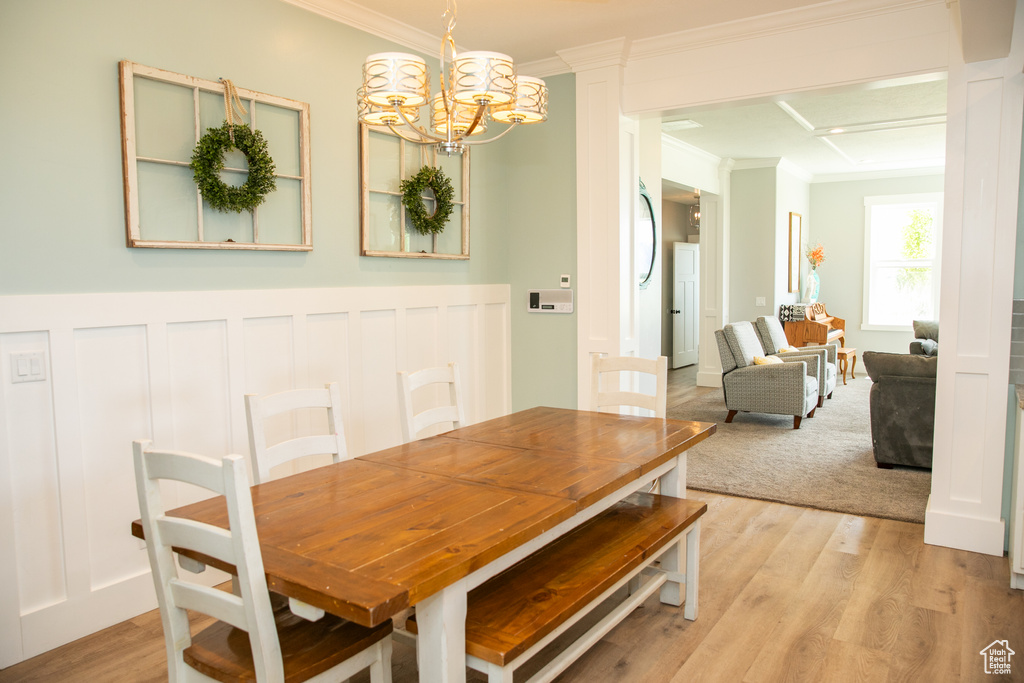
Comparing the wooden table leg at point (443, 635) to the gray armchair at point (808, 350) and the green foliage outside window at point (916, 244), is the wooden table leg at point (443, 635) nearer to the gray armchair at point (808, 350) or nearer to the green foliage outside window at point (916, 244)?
the gray armchair at point (808, 350)

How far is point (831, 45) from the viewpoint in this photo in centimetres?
361

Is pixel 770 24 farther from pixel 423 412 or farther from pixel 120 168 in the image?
pixel 120 168

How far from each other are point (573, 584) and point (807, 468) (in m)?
3.36

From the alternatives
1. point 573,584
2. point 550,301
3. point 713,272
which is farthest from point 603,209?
point 713,272

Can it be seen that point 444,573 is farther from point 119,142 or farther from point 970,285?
point 970,285

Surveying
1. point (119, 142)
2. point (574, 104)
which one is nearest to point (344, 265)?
point (119, 142)

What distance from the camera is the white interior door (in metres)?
9.78

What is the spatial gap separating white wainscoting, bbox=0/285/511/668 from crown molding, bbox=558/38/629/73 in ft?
6.69

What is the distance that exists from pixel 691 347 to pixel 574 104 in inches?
257

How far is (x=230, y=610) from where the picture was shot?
1521 millimetres

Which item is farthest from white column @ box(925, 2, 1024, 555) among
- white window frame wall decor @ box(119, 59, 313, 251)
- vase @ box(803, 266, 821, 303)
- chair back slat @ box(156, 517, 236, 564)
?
vase @ box(803, 266, 821, 303)

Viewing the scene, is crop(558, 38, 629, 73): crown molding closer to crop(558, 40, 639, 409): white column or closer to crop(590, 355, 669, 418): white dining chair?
crop(558, 40, 639, 409): white column

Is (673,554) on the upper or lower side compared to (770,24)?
lower

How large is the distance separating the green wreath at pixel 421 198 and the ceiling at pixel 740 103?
78cm
